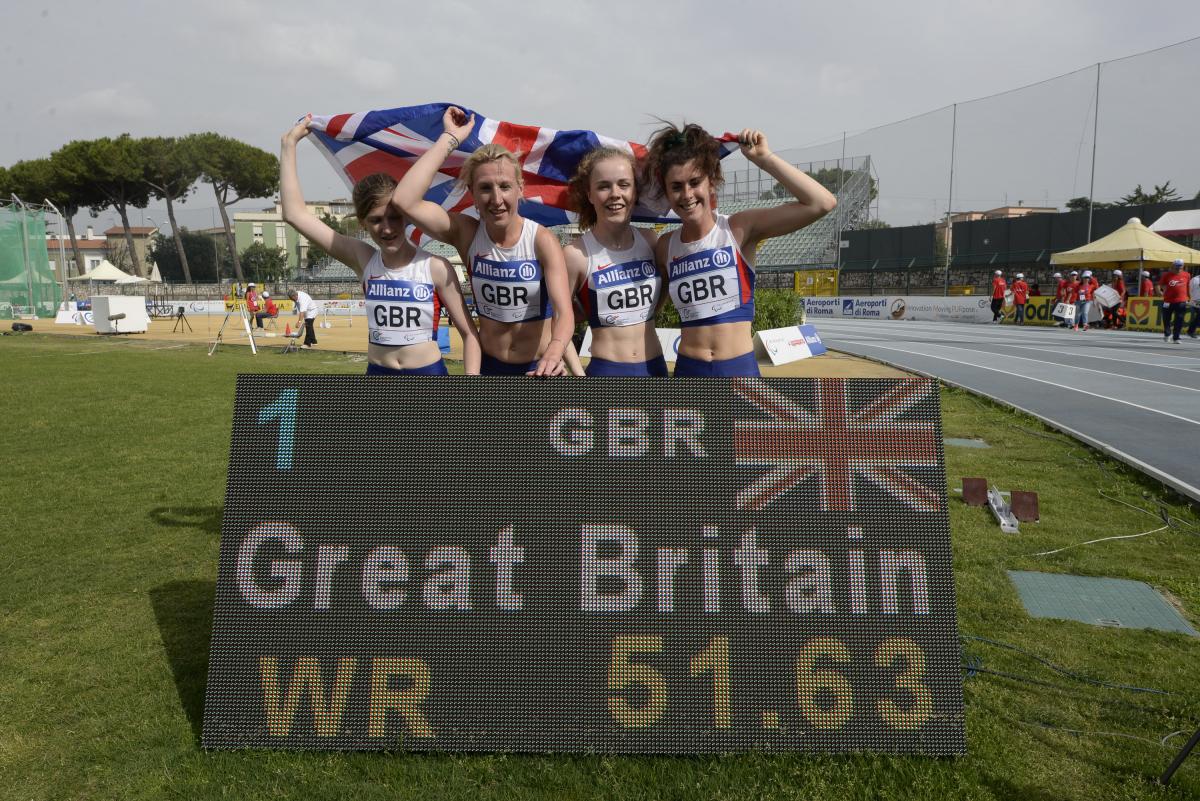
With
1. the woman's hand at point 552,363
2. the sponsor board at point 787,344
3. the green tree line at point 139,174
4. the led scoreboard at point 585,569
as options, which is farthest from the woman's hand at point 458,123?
the green tree line at point 139,174

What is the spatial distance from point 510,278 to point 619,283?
20.3 inches

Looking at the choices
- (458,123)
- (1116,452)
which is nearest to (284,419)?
(458,123)

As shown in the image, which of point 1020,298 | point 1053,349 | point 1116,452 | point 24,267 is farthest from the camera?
point 24,267

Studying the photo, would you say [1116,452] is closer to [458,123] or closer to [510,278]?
[510,278]

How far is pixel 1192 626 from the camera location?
4215 millimetres

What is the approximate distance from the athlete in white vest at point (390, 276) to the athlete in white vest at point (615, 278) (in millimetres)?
617

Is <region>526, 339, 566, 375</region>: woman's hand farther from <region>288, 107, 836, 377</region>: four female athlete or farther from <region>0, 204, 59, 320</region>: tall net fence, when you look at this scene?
<region>0, 204, 59, 320</region>: tall net fence

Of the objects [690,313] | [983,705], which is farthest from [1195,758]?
[690,313]

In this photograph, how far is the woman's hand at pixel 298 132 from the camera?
4.34 m

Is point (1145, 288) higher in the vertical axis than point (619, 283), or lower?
lower

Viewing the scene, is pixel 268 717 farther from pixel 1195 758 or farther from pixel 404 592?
pixel 1195 758

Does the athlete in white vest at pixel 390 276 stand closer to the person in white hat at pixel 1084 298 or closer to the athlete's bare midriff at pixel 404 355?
the athlete's bare midriff at pixel 404 355

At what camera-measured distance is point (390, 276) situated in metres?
4.23

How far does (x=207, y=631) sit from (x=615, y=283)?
8.74ft
